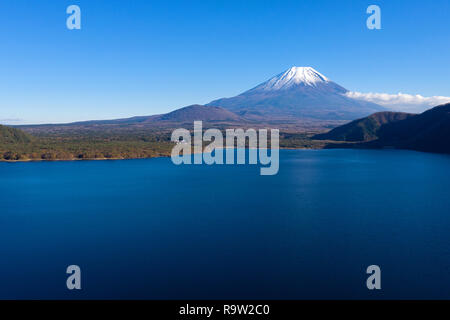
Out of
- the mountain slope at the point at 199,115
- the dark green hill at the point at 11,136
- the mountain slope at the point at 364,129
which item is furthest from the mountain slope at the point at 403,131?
the mountain slope at the point at 199,115

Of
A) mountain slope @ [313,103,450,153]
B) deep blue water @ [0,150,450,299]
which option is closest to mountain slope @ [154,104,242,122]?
mountain slope @ [313,103,450,153]

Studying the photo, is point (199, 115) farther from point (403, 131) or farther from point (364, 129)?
point (403, 131)

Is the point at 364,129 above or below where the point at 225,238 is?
above

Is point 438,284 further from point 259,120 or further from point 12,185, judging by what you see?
point 259,120

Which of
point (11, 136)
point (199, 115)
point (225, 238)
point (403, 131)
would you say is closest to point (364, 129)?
point (403, 131)

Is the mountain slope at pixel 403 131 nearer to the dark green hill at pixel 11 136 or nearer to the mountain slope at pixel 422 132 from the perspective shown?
the mountain slope at pixel 422 132

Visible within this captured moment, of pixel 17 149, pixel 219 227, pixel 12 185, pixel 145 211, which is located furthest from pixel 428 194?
pixel 17 149

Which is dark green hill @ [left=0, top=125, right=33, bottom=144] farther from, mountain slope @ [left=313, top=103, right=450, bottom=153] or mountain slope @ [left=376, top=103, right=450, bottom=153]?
mountain slope @ [left=376, top=103, right=450, bottom=153]
